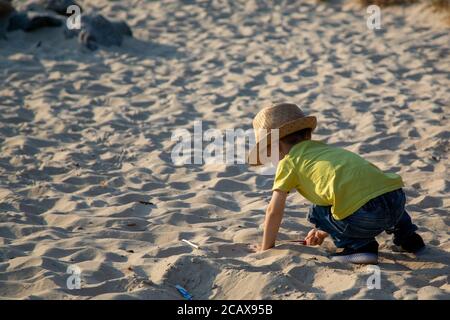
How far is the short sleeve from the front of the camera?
3.42 m

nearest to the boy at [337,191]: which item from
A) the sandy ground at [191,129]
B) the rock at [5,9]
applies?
the sandy ground at [191,129]

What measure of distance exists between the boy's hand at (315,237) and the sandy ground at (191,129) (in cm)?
5

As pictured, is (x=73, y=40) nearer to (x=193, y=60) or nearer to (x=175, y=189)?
(x=193, y=60)

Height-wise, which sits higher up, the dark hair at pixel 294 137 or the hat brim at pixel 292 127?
the hat brim at pixel 292 127

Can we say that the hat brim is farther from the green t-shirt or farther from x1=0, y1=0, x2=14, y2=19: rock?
x1=0, y1=0, x2=14, y2=19: rock

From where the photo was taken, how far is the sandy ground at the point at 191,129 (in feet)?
11.0

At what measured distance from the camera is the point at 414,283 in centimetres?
319

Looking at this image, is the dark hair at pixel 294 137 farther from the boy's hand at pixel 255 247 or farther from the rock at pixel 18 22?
the rock at pixel 18 22

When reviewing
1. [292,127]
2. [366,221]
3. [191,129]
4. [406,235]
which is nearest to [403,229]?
[406,235]

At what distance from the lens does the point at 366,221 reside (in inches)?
131

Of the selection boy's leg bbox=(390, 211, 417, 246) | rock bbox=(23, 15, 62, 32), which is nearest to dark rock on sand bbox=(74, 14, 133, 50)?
rock bbox=(23, 15, 62, 32)

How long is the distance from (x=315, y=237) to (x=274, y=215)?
35 cm

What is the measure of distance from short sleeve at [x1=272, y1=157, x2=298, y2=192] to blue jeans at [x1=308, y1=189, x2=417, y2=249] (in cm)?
19

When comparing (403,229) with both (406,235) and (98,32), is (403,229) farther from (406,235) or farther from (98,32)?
(98,32)
